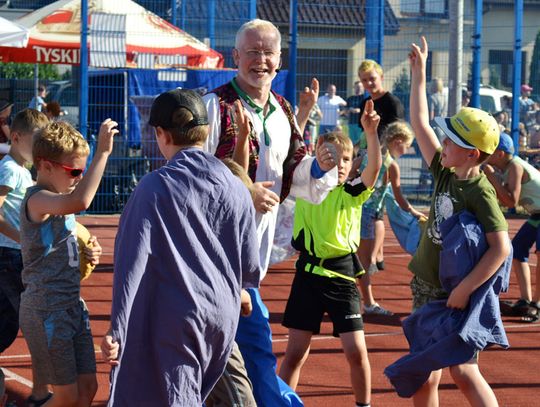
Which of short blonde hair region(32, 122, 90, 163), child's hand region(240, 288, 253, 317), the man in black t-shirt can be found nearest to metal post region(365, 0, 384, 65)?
the man in black t-shirt

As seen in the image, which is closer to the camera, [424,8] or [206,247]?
[206,247]

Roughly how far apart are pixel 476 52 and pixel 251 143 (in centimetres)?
1264

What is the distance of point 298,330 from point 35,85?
12.9 metres

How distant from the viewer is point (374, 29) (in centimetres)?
1720

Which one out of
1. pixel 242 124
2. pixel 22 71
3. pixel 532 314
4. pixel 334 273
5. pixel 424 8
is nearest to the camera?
pixel 242 124

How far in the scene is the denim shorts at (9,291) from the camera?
19.5 feet

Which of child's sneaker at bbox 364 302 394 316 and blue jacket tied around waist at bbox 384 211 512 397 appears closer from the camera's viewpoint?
blue jacket tied around waist at bbox 384 211 512 397

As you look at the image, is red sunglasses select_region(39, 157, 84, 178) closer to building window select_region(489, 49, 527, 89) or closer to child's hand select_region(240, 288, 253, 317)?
child's hand select_region(240, 288, 253, 317)

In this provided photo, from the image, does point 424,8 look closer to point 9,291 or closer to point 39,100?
point 39,100

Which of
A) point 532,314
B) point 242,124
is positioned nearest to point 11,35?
point 532,314

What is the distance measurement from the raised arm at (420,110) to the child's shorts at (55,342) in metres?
1.99

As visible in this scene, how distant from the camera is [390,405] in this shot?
659cm

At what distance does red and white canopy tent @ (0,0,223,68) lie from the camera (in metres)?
15.9

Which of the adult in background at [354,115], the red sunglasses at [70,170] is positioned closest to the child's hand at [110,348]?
the red sunglasses at [70,170]
